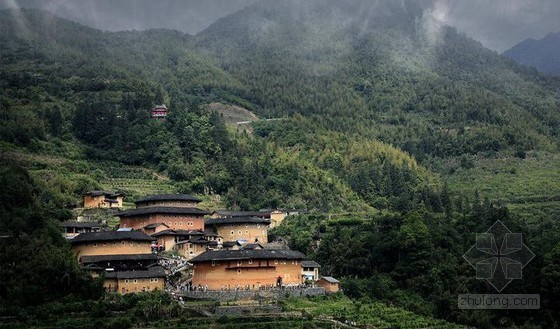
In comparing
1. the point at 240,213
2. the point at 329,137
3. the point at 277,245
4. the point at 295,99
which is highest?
the point at 295,99

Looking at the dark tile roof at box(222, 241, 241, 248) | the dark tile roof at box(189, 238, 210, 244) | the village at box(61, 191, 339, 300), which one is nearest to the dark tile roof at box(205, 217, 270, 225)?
the village at box(61, 191, 339, 300)

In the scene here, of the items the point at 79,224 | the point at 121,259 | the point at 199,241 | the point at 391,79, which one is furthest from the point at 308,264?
the point at 391,79

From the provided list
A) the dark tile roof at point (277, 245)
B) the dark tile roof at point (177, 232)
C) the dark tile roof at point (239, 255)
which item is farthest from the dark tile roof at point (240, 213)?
the dark tile roof at point (239, 255)

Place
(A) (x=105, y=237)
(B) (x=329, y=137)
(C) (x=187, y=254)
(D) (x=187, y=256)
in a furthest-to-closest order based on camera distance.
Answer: (B) (x=329, y=137), (C) (x=187, y=254), (D) (x=187, y=256), (A) (x=105, y=237)

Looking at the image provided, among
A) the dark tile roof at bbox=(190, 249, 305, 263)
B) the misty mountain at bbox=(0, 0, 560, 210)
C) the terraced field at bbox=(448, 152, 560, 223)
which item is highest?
the misty mountain at bbox=(0, 0, 560, 210)

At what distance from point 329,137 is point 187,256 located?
5066 centimetres

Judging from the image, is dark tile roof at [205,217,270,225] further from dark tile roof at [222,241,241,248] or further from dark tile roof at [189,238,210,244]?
dark tile roof at [189,238,210,244]

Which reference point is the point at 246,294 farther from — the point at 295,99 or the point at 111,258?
the point at 295,99

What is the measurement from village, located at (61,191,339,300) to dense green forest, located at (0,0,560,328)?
302 cm

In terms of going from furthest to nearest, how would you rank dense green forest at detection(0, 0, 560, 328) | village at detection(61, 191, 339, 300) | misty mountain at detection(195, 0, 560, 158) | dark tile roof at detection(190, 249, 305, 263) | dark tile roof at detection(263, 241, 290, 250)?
misty mountain at detection(195, 0, 560, 158) < dark tile roof at detection(263, 241, 290, 250) < dense green forest at detection(0, 0, 560, 328) < dark tile roof at detection(190, 249, 305, 263) < village at detection(61, 191, 339, 300)

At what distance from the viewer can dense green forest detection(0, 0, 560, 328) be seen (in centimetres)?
5931

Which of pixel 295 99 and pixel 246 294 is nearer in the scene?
pixel 246 294

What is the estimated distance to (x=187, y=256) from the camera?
197ft

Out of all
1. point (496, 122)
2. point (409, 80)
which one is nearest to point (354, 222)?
point (496, 122)
